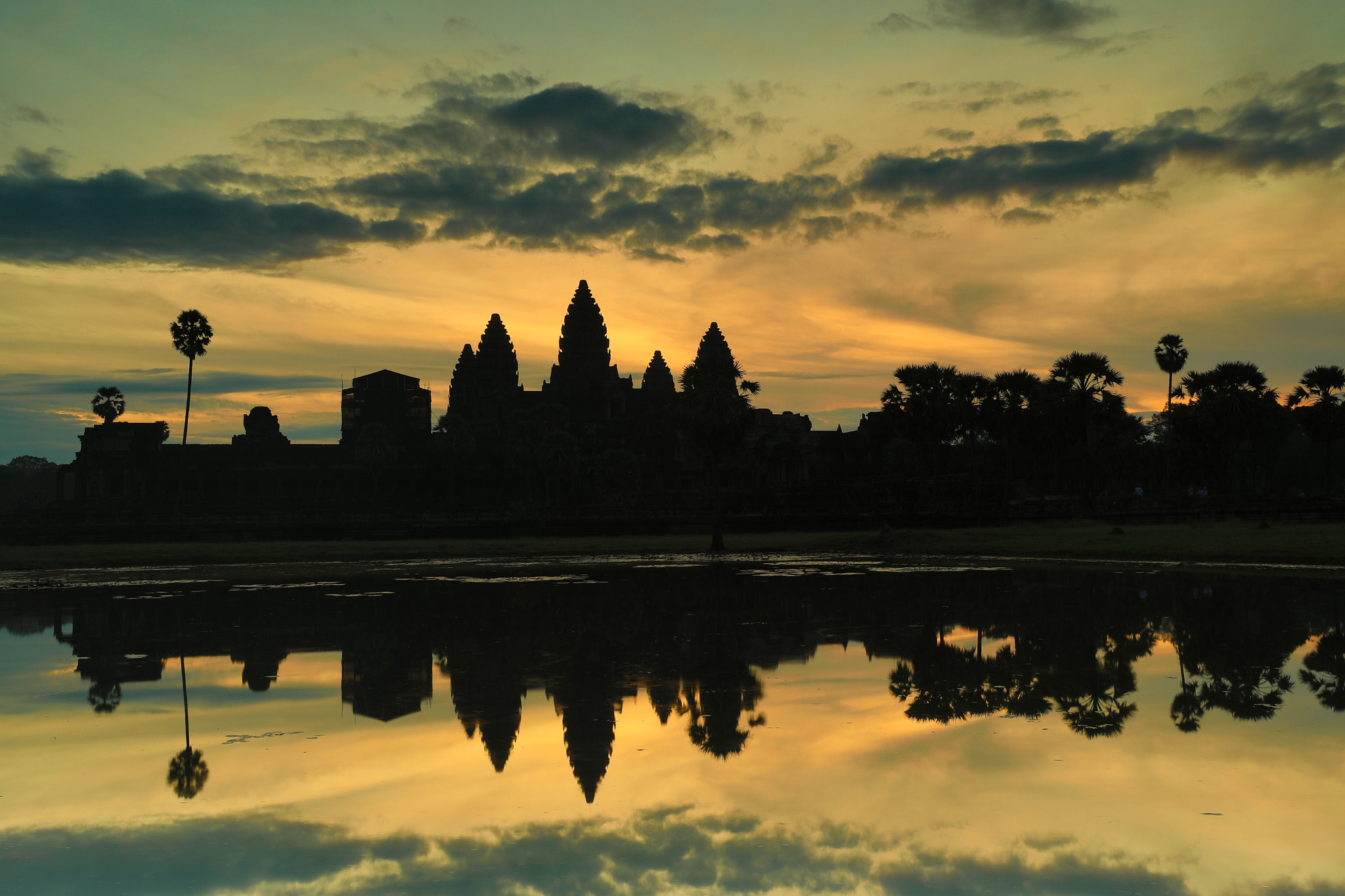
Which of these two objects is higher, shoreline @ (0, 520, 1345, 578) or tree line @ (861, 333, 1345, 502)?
tree line @ (861, 333, 1345, 502)

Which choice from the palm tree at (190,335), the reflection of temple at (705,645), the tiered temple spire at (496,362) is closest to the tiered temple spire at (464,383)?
the tiered temple spire at (496,362)

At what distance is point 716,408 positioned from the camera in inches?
1935

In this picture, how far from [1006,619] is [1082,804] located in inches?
424

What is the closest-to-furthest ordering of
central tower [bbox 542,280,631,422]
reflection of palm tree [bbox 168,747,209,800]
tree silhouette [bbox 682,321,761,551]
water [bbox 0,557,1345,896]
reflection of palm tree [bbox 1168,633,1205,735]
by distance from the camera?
water [bbox 0,557,1345,896] < reflection of palm tree [bbox 168,747,209,800] < reflection of palm tree [bbox 1168,633,1205,735] < tree silhouette [bbox 682,321,761,551] < central tower [bbox 542,280,631,422]

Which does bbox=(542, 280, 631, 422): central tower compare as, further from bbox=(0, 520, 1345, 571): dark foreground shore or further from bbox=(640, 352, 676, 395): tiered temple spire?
bbox=(0, 520, 1345, 571): dark foreground shore

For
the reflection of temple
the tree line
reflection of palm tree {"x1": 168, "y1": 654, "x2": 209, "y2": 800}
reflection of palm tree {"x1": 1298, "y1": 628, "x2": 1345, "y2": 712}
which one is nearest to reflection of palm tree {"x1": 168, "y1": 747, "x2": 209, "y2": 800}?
reflection of palm tree {"x1": 168, "y1": 654, "x2": 209, "y2": 800}

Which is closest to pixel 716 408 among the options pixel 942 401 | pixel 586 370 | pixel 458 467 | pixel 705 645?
pixel 942 401

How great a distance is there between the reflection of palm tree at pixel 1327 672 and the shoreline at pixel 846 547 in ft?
52.7

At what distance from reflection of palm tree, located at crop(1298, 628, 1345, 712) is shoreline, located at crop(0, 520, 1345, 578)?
1607 centimetres

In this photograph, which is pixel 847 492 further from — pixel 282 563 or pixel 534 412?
pixel 282 563

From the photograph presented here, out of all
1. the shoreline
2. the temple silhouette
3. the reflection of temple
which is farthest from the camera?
the temple silhouette

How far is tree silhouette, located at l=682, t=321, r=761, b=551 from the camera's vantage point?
49094 millimetres

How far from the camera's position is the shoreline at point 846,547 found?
3334cm

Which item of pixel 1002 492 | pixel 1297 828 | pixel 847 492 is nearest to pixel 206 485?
pixel 847 492
